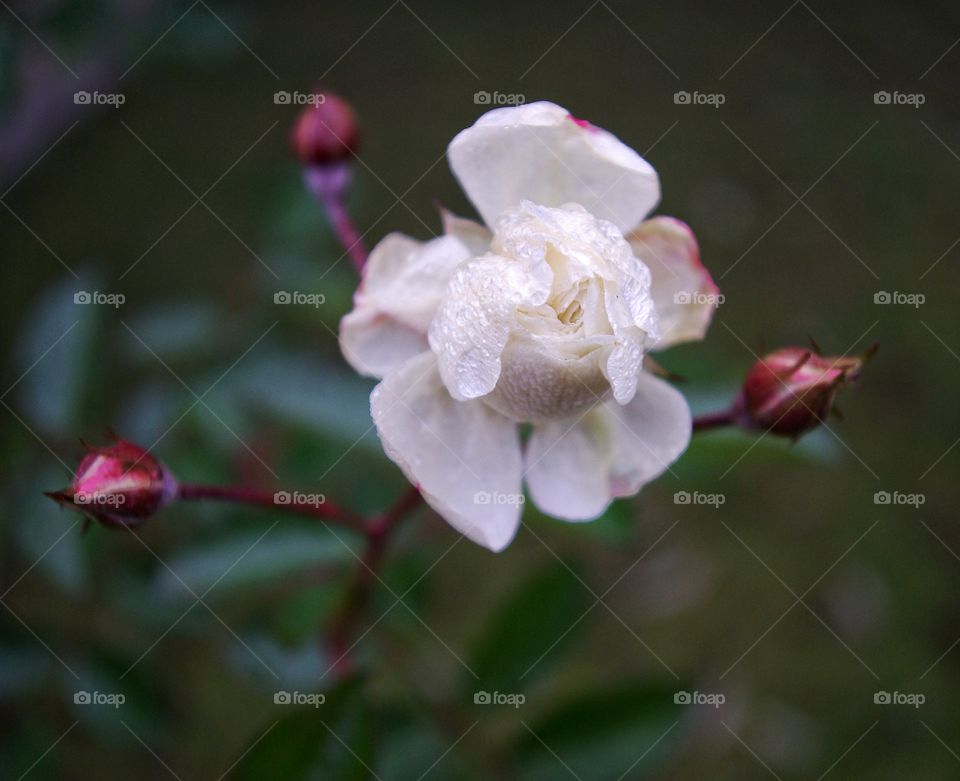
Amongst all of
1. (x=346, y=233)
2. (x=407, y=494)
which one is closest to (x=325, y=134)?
(x=346, y=233)

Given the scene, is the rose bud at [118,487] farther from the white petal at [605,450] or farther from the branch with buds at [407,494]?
the white petal at [605,450]

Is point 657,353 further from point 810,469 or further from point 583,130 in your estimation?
point 810,469

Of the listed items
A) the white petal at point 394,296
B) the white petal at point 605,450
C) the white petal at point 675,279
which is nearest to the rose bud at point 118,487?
the white petal at point 394,296

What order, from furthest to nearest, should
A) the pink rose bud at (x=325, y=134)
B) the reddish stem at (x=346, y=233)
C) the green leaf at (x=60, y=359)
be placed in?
the green leaf at (x=60, y=359), the pink rose bud at (x=325, y=134), the reddish stem at (x=346, y=233)

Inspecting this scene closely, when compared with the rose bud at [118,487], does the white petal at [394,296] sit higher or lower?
higher

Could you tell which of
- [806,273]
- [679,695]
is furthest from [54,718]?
[806,273]

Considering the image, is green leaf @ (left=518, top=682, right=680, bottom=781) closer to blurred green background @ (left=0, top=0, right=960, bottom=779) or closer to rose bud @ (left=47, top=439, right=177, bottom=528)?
blurred green background @ (left=0, top=0, right=960, bottom=779)

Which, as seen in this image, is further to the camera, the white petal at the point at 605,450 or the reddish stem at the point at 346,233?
the reddish stem at the point at 346,233
